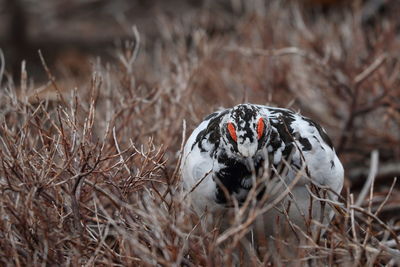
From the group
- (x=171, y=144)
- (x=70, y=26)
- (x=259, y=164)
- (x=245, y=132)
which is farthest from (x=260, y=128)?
(x=70, y=26)

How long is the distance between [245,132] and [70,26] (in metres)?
8.42

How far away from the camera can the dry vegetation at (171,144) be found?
2336 mm

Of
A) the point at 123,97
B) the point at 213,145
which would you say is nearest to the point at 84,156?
the point at 213,145

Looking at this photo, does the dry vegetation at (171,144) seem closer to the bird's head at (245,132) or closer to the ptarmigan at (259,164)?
the ptarmigan at (259,164)

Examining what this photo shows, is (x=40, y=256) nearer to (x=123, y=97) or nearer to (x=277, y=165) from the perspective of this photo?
(x=277, y=165)

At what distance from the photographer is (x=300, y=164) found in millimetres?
2582

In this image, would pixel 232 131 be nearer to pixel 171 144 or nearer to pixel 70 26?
pixel 171 144

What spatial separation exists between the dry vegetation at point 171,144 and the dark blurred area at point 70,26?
2.95 meters

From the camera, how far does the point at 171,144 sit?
3.79m

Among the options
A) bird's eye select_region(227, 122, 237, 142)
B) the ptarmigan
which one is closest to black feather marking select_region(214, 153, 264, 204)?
the ptarmigan

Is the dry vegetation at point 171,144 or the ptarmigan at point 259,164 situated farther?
the ptarmigan at point 259,164

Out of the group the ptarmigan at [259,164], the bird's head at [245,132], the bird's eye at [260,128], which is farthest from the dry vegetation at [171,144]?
the bird's eye at [260,128]

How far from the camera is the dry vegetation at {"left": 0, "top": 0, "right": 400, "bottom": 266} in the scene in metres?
2.34

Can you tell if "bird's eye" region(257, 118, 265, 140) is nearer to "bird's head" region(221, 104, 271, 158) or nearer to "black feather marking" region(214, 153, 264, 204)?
"bird's head" region(221, 104, 271, 158)
